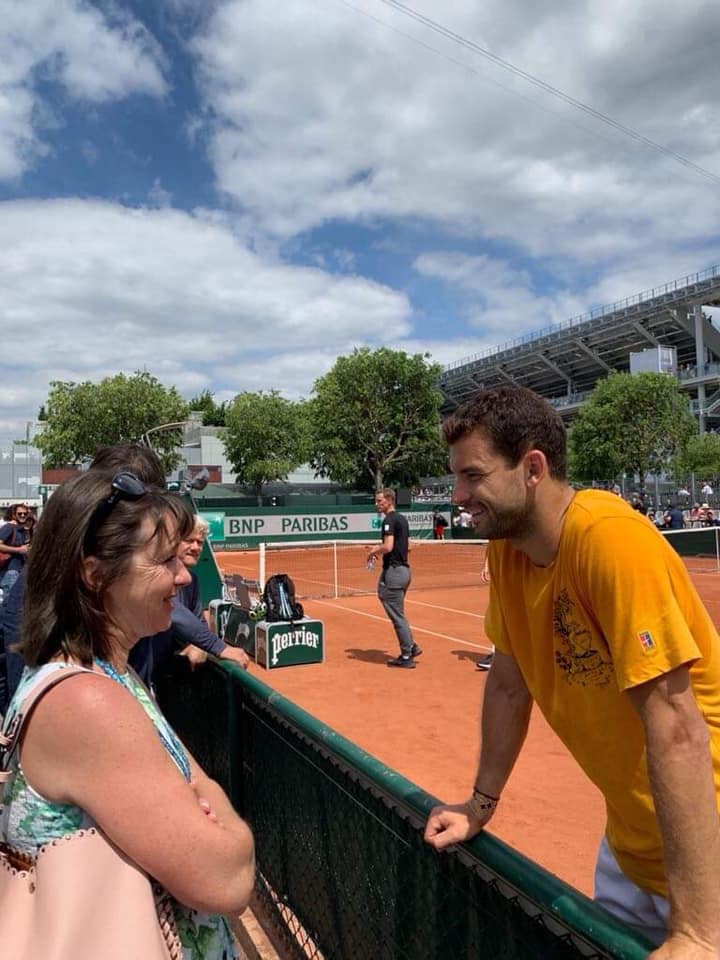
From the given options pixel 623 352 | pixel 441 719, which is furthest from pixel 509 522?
pixel 623 352

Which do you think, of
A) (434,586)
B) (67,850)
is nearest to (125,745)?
(67,850)

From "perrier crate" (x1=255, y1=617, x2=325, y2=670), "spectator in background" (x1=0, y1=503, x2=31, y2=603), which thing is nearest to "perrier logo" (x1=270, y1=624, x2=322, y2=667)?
"perrier crate" (x1=255, y1=617, x2=325, y2=670)

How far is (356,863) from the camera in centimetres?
227

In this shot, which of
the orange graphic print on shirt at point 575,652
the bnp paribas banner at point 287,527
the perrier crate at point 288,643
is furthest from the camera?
the bnp paribas banner at point 287,527

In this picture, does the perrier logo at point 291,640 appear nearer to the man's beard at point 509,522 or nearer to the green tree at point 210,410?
the man's beard at point 509,522

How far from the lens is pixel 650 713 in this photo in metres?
1.49

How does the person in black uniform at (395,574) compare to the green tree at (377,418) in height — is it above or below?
below

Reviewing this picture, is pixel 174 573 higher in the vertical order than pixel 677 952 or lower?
higher

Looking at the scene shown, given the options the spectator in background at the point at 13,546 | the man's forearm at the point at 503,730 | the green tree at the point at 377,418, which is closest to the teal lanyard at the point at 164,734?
the man's forearm at the point at 503,730

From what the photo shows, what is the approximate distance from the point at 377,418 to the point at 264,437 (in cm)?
839

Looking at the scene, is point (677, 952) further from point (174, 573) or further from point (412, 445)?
point (412, 445)

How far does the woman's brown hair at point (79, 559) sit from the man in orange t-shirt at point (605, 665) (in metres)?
0.80

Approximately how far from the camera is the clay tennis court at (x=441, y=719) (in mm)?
4559

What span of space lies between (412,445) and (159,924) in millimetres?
52315
